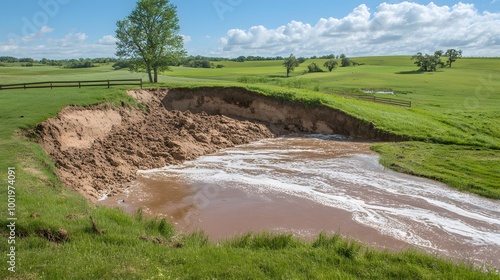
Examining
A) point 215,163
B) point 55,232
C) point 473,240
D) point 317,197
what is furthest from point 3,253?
point 215,163

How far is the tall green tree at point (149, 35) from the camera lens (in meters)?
37.8

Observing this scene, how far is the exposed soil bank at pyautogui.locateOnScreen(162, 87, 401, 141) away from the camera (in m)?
28.0

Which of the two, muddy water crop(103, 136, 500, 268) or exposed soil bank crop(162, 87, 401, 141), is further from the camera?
exposed soil bank crop(162, 87, 401, 141)

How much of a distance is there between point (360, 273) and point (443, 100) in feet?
140

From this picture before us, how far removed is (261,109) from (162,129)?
8846 millimetres

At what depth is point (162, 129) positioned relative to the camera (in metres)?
24.0

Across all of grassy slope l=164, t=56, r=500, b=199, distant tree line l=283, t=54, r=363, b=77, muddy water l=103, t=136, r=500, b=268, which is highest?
distant tree line l=283, t=54, r=363, b=77

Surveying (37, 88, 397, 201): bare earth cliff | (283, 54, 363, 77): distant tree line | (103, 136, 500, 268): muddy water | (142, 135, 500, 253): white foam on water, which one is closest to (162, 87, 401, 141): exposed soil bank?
(37, 88, 397, 201): bare earth cliff

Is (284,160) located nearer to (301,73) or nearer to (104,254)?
(104,254)

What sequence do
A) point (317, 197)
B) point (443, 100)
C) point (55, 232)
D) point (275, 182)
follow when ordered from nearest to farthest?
point (55, 232)
point (317, 197)
point (275, 182)
point (443, 100)

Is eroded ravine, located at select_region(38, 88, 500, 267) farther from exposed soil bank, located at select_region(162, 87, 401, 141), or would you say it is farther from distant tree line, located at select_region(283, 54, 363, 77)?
distant tree line, located at select_region(283, 54, 363, 77)

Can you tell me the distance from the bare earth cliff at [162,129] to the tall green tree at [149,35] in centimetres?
1075

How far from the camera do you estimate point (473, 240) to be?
1091 cm

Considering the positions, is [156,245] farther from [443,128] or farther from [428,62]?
[428,62]
